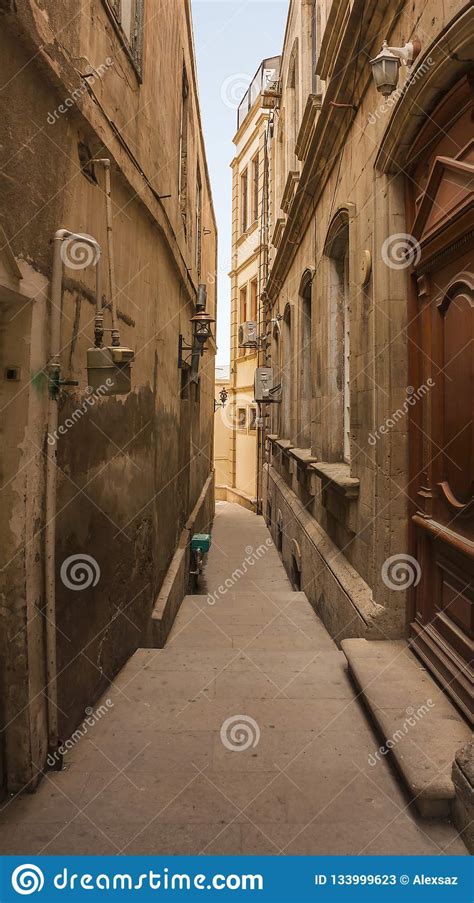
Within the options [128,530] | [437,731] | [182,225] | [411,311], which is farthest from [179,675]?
[182,225]

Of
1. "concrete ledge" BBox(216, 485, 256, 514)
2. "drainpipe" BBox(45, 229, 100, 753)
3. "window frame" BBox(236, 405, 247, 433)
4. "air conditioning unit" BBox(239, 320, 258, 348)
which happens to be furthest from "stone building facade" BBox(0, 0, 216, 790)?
"window frame" BBox(236, 405, 247, 433)

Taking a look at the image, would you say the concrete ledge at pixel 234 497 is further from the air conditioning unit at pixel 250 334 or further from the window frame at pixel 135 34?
the window frame at pixel 135 34

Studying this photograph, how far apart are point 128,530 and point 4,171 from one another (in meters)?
2.93

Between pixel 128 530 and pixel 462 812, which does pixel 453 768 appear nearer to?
pixel 462 812

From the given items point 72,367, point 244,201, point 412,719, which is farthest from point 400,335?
point 244,201

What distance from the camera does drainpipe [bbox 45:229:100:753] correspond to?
2785 mm

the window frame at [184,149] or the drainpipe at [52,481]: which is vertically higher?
the window frame at [184,149]

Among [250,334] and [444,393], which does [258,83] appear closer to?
[250,334]

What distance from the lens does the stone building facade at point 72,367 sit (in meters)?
2.57

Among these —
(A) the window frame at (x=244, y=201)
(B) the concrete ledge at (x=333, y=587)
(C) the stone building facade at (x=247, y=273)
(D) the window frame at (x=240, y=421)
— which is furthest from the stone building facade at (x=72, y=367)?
(A) the window frame at (x=244, y=201)

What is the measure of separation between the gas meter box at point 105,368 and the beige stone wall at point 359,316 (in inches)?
86.1

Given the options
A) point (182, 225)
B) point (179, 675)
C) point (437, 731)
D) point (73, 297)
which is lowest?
point (179, 675)

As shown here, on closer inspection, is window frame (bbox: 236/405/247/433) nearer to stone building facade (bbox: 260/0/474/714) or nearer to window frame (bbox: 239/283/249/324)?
window frame (bbox: 239/283/249/324)

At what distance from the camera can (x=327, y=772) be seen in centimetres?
288
